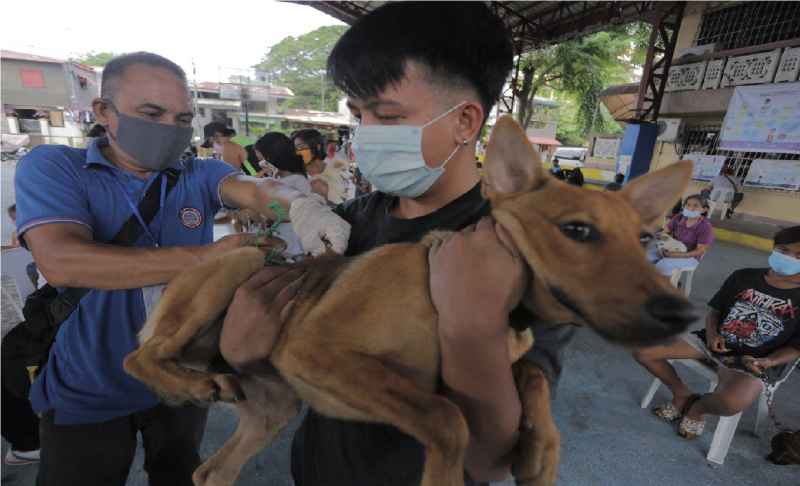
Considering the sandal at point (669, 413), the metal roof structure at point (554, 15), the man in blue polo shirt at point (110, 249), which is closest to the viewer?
the man in blue polo shirt at point (110, 249)

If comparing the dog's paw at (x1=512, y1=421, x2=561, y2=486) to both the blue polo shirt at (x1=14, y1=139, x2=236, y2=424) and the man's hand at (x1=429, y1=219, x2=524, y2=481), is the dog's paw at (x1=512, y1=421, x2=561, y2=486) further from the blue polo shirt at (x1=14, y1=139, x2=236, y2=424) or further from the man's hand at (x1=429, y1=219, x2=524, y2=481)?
the blue polo shirt at (x1=14, y1=139, x2=236, y2=424)

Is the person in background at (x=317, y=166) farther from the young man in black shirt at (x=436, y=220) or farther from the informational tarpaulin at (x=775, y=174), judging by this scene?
the informational tarpaulin at (x=775, y=174)

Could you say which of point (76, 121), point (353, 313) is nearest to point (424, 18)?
point (353, 313)

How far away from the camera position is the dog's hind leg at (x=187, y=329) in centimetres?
145

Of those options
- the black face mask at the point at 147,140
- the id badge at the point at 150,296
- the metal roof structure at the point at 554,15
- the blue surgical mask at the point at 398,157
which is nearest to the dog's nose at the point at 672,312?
the blue surgical mask at the point at 398,157

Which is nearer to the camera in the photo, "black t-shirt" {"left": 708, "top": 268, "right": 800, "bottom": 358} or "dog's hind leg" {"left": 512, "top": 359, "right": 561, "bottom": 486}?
"dog's hind leg" {"left": 512, "top": 359, "right": 561, "bottom": 486}

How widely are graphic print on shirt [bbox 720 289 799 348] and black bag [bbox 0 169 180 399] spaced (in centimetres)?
466

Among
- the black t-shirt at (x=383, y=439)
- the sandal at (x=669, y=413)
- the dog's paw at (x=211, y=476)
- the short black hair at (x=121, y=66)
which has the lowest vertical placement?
the sandal at (x=669, y=413)

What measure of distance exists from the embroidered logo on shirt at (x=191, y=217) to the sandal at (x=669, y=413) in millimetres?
4393

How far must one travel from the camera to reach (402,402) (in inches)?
41.1

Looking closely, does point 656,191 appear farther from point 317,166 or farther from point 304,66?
point 304,66

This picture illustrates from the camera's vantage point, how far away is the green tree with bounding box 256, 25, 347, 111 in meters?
62.6

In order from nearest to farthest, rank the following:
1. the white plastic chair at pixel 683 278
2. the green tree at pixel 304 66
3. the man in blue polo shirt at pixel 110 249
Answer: the man in blue polo shirt at pixel 110 249, the white plastic chair at pixel 683 278, the green tree at pixel 304 66

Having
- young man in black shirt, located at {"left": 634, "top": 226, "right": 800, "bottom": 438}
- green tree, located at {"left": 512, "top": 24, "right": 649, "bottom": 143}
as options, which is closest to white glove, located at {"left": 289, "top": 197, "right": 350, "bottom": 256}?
young man in black shirt, located at {"left": 634, "top": 226, "right": 800, "bottom": 438}
